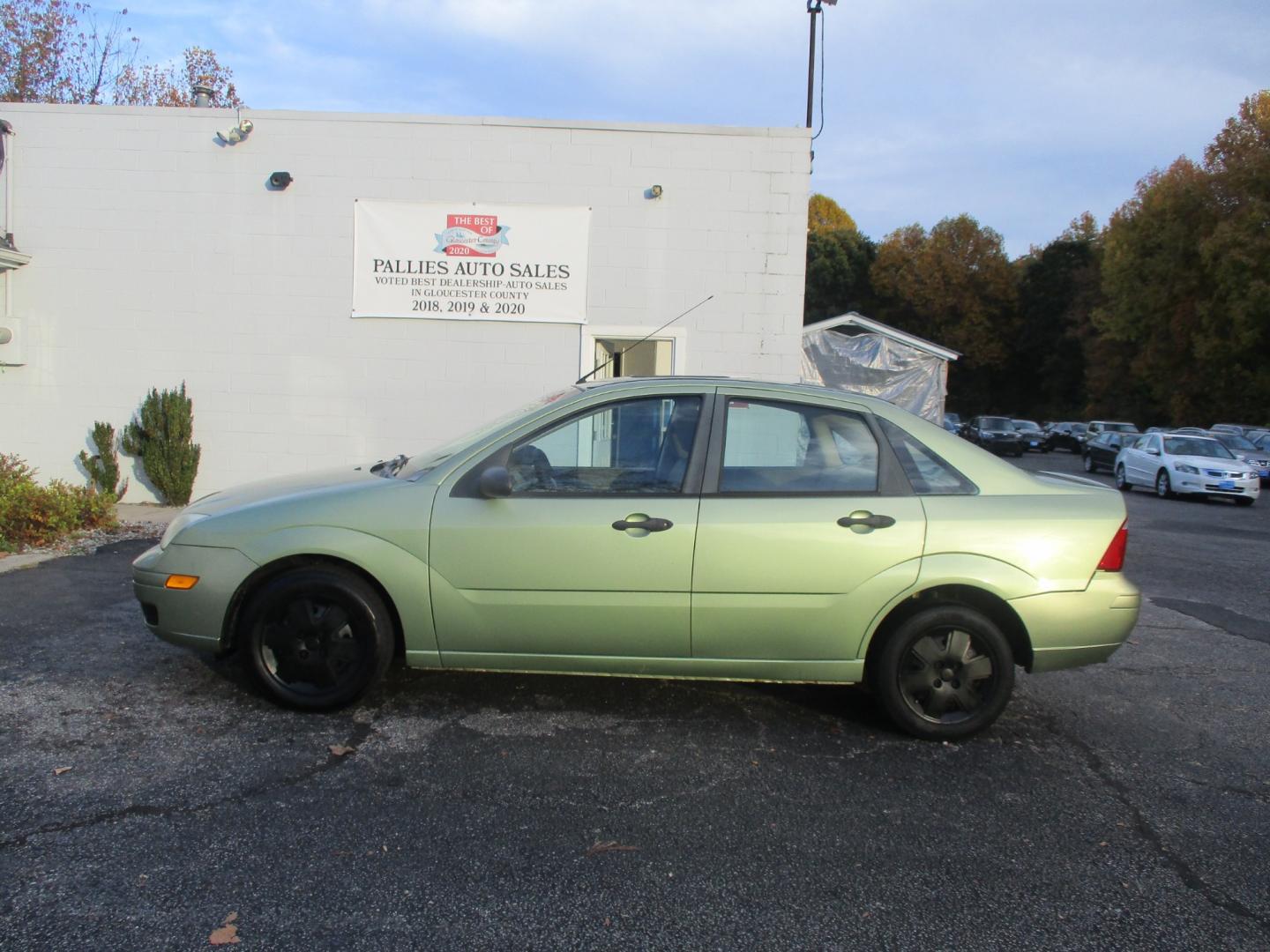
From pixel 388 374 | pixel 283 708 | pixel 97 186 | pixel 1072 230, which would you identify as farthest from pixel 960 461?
pixel 1072 230

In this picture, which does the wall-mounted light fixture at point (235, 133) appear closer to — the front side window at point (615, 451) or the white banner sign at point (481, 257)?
the white banner sign at point (481, 257)

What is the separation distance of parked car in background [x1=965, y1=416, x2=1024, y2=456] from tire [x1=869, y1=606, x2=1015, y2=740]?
3312 centimetres

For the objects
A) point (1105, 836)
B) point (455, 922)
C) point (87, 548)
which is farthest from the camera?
point (87, 548)

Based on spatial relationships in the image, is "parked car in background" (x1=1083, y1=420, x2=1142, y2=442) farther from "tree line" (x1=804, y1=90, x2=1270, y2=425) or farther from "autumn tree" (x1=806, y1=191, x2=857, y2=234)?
"autumn tree" (x1=806, y1=191, x2=857, y2=234)

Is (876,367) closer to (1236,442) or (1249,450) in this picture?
(1249,450)

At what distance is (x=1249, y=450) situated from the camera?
2594 centimetres

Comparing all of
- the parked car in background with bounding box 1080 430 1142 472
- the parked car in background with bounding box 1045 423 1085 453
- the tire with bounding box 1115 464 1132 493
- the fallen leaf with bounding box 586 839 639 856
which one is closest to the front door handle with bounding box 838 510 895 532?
the fallen leaf with bounding box 586 839 639 856

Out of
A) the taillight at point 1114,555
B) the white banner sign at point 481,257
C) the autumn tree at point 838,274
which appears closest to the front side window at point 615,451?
the taillight at point 1114,555

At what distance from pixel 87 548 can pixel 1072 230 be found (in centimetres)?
5668

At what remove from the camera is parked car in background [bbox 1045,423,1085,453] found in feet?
141

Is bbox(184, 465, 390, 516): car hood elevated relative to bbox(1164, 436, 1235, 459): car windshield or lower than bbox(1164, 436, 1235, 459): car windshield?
lower

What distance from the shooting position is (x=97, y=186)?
35.2 ft

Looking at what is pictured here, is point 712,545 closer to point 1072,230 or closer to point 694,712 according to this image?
point 694,712

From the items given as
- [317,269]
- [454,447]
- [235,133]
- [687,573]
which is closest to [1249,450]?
[317,269]
